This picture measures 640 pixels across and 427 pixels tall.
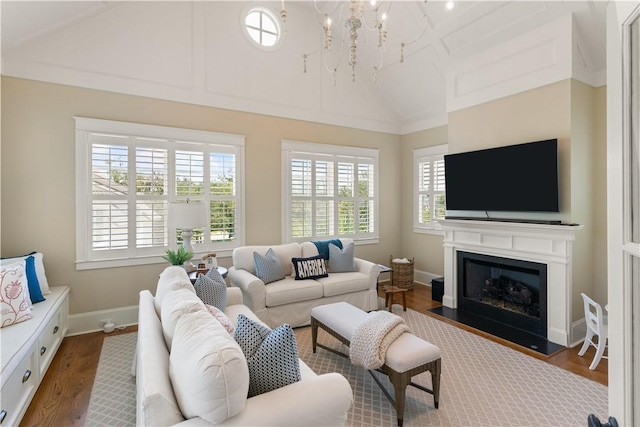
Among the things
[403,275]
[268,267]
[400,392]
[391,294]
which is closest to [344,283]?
[391,294]

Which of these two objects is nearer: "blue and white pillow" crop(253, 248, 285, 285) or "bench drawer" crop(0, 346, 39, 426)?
"bench drawer" crop(0, 346, 39, 426)

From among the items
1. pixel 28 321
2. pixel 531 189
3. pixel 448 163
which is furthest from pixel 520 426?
pixel 28 321

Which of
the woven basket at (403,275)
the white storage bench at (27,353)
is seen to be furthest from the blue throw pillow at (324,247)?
the white storage bench at (27,353)

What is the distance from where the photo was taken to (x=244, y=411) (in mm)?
1299

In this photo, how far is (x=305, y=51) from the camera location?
507cm

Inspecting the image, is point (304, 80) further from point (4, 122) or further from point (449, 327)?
point (449, 327)

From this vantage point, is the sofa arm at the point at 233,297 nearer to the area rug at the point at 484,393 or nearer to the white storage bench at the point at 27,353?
the area rug at the point at 484,393

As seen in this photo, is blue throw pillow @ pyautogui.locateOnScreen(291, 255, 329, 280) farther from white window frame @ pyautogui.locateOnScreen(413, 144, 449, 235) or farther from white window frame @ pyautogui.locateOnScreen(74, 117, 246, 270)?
white window frame @ pyautogui.locateOnScreen(413, 144, 449, 235)

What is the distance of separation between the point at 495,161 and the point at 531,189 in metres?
0.55

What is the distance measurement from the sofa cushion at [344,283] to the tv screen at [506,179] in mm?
1705

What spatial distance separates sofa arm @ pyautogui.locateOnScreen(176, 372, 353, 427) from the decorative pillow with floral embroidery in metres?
2.34

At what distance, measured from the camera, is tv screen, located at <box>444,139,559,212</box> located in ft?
11.3

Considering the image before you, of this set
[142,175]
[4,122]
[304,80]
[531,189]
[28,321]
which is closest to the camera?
[28,321]

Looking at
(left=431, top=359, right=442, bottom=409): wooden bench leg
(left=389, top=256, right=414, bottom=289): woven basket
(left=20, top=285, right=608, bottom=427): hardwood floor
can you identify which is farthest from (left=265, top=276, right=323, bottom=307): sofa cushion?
(left=389, top=256, right=414, bottom=289): woven basket
